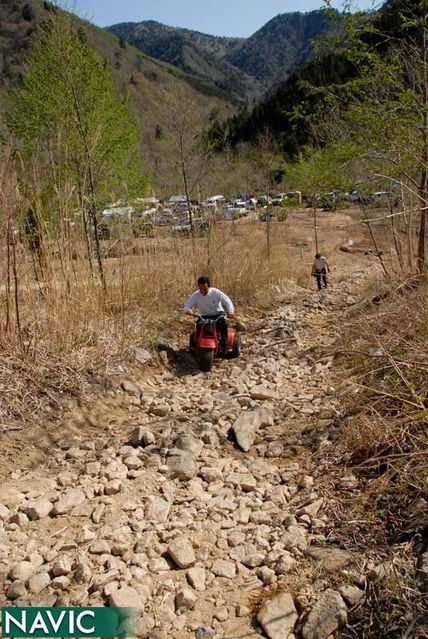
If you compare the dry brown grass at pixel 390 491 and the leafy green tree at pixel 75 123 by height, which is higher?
the leafy green tree at pixel 75 123

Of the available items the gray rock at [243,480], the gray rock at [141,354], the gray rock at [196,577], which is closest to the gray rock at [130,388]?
the gray rock at [141,354]

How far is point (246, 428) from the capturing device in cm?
354

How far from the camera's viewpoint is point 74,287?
4457mm

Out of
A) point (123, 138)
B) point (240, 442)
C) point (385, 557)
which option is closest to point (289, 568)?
point (385, 557)

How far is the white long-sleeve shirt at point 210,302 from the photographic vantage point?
533 cm

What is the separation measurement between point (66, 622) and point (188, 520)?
0.80 meters

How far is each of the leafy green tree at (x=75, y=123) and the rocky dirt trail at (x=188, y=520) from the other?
211 cm

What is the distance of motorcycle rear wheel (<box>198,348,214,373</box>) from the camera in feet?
16.4

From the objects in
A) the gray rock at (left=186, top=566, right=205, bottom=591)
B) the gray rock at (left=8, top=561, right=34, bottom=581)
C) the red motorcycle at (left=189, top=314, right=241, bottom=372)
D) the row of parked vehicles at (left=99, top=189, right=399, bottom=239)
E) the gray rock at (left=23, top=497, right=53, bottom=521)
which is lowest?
the gray rock at (left=186, top=566, right=205, bottom=591)

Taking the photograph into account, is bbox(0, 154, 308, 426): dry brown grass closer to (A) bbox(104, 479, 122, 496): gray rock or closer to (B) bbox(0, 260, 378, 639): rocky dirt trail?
(B) bbox(0, 260, 378, 639): rocky dirt trail

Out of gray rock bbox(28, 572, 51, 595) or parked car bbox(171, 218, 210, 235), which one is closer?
gray rock bbox(28, 572, 51, 595)

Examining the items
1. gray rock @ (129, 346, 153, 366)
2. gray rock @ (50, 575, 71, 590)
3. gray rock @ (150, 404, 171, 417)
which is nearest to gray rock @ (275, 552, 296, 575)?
gray rock @ (50, 575, 71, 590)

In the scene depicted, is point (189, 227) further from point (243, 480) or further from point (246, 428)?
point (243, 480)

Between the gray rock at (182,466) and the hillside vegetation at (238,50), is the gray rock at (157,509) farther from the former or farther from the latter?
the hillside vegetation at (238,50)
